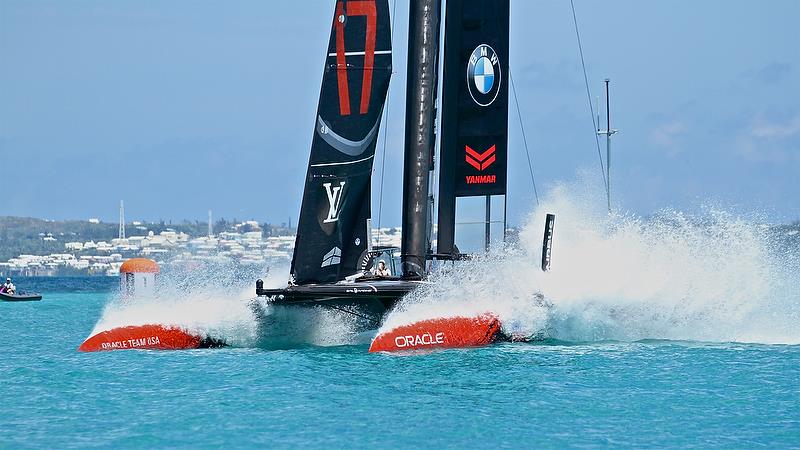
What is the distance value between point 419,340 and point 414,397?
4.16 metres

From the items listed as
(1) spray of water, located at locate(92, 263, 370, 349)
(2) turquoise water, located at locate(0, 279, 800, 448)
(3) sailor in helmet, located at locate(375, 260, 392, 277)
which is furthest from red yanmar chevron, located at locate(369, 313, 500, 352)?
(3) sailor in helmet, located at locate(375, 260, 392, 277)

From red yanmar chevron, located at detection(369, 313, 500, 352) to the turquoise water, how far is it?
0.89 ft

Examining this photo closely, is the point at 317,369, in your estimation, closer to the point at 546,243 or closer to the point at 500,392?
the point at 500,392

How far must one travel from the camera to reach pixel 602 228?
2498cm

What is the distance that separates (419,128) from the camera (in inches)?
933

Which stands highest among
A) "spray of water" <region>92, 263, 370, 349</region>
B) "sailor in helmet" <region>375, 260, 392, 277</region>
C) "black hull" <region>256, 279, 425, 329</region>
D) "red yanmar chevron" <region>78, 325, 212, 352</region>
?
"sailor in helmet" <region>375, 260, 392, 277</region>

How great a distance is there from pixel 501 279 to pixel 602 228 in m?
3.65

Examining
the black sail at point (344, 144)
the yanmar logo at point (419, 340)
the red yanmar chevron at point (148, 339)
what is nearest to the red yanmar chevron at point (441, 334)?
the yanmar logo at point (419, 340)

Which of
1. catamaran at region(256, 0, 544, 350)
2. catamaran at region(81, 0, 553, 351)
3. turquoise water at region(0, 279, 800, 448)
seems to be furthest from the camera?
catamaran at region(256, 0, 544, 350)

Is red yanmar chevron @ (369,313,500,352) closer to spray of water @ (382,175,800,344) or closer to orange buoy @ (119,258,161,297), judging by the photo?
spray of water @ (382,175,800,344)

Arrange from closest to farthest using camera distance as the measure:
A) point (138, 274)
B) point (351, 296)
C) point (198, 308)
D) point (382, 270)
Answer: point (351, 296), point (198, 308), point (382, 270), point (138, 274)

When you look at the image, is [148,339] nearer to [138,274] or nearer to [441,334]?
[441,334]

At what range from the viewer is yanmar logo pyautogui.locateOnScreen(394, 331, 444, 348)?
66.9 ft

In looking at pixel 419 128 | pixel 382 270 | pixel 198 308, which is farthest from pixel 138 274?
pixel 419 128
